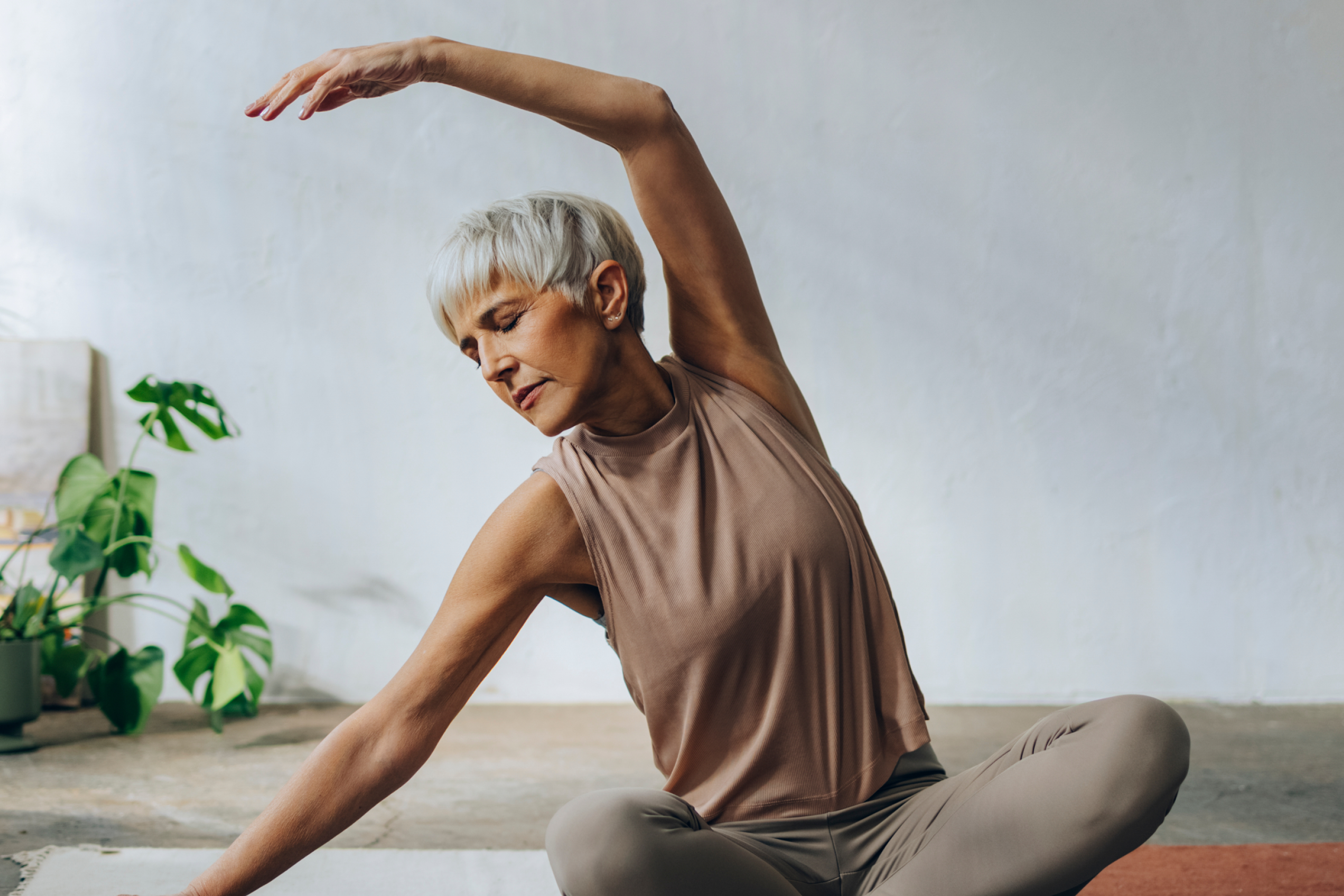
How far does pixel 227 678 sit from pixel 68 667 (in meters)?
0.42

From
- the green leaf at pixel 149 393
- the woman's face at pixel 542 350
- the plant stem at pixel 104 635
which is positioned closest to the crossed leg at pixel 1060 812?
the woman's face at pixel 542 350

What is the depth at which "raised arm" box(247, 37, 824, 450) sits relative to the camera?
0.89 meters

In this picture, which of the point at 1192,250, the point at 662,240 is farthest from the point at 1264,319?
the point at 662,240

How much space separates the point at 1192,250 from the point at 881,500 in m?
1.24

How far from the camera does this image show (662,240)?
1.05 metres

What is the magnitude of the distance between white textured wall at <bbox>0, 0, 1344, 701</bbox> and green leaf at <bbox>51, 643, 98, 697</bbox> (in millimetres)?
391

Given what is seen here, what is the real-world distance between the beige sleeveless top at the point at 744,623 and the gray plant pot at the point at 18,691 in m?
2.15

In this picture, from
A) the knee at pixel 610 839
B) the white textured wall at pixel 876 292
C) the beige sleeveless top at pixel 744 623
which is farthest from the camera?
the white textured wall at pixel 876 292

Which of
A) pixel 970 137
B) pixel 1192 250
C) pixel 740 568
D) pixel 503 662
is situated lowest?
pixel 503 662

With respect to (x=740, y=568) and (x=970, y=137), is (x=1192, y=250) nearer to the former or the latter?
(x=970, y=137)

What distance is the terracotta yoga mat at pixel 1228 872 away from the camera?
1.52 m

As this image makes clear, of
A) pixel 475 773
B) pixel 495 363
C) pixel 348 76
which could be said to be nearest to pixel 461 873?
pixel 475 773

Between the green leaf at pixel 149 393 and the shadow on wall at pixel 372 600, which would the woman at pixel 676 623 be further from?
the shadow on wall at pixel 372 600

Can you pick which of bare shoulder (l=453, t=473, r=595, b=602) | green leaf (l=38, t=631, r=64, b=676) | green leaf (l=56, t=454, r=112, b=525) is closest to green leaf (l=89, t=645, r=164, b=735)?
green leaf (l=38, t=631, r=64, b=676)
